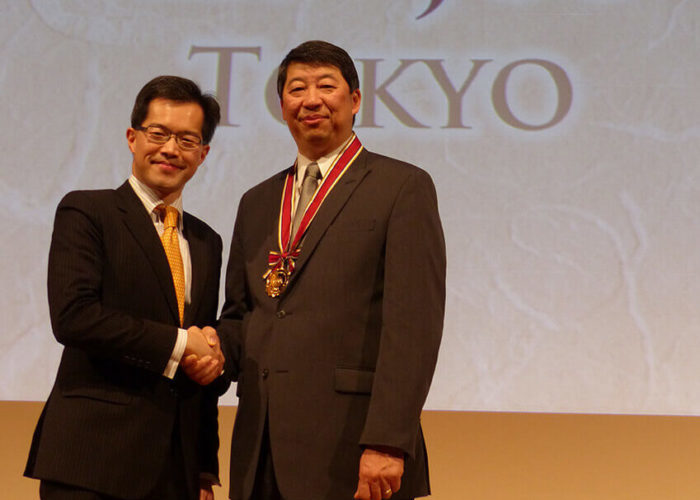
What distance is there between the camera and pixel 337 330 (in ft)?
5.82

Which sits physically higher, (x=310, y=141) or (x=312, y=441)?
(x=310, y=141)

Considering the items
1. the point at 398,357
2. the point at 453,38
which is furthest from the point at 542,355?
the point at 398,357

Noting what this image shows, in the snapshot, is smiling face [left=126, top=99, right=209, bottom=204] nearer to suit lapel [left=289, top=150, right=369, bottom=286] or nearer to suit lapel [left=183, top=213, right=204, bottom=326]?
suit lapel [left=183, top=213, right=204, bottom=326]

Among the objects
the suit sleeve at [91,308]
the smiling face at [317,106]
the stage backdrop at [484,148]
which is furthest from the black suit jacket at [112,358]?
the stage backdrop at [484,148]

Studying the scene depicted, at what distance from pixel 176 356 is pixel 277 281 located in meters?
0.27

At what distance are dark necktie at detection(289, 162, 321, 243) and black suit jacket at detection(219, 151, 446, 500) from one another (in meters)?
0.08

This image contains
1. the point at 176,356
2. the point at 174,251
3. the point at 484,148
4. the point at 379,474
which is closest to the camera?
the point at 379,474

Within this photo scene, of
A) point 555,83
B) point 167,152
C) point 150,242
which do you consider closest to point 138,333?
point 150,242

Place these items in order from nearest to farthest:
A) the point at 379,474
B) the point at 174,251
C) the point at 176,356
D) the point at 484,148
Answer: the point at 379,474, the point at 176,356, the point at 174,251, the point at 484,148

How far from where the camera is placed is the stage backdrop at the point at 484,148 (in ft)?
9.93

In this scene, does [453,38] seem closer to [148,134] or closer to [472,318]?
[472,318]

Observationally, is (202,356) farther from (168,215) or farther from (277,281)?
(168,215)

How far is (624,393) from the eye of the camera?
297 centimetres

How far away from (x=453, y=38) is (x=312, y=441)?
1.98 metres
